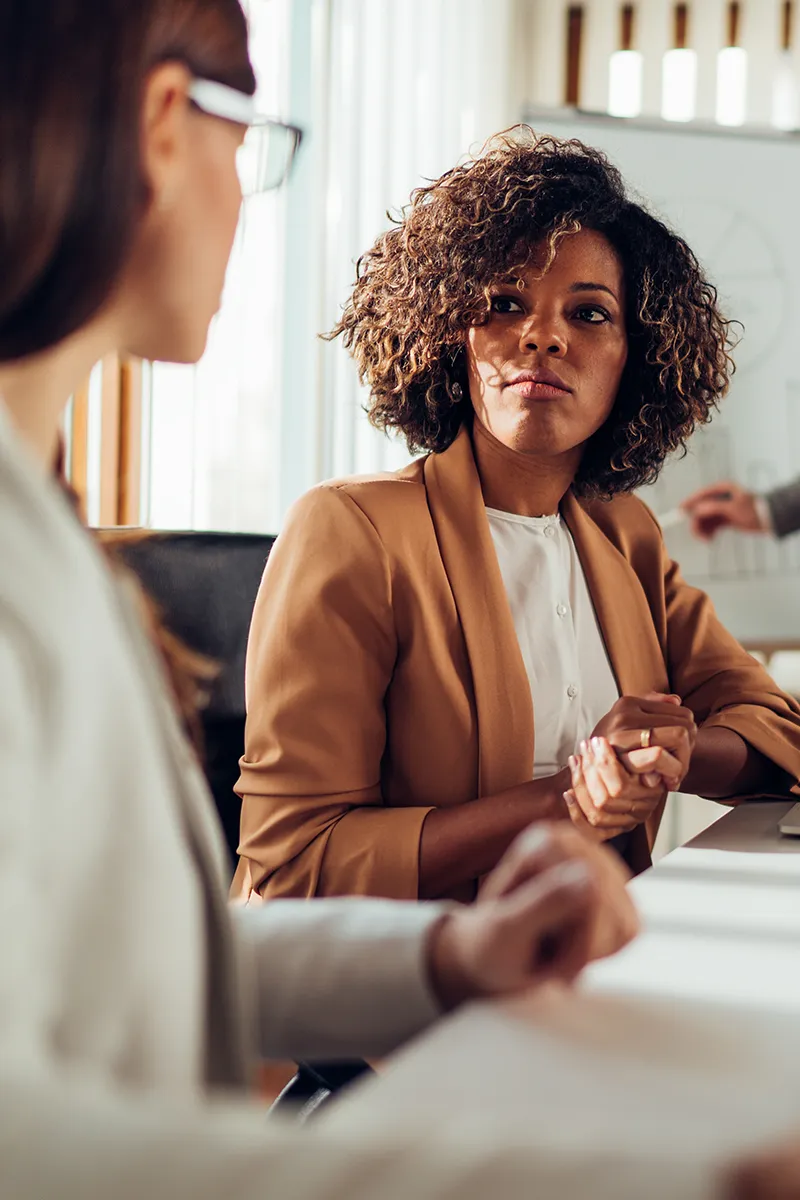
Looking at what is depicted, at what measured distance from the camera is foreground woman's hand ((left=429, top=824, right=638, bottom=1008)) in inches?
22.0

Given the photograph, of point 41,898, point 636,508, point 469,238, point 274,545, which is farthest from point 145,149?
point 636,508

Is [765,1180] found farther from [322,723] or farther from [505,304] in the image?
[505,304]

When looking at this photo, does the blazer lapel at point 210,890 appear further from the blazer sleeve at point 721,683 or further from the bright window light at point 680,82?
the bright window light at point 680,82

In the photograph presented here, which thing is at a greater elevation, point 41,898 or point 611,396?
point 611,396

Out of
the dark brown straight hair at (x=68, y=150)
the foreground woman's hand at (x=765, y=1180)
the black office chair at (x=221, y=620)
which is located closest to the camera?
the foreground woman's hand at (x=765, y=1180)

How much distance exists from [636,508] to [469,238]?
45 centimetres

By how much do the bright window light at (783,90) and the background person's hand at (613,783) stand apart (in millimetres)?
2978

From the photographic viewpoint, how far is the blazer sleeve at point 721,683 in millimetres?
1446

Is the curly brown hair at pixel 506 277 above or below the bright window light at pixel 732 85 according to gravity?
below

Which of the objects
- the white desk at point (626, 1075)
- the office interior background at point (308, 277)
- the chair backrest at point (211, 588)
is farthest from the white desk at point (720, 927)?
the office interior background at point (308, 277)

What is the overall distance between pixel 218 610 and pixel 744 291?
1873 mm

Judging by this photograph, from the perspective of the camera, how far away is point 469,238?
1457 mm

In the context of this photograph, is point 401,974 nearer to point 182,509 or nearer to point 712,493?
point 182,509

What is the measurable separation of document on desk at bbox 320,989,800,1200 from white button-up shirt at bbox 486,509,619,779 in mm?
820
